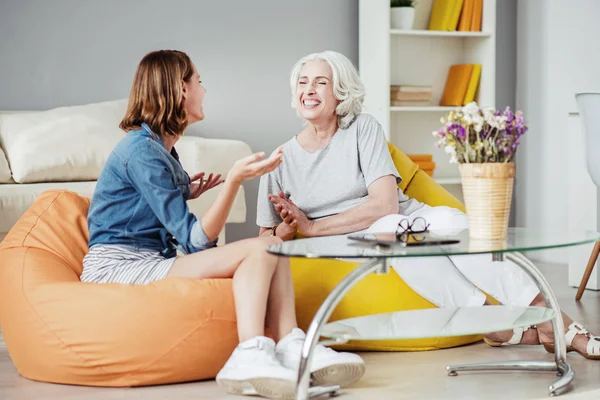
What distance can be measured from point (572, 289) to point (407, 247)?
8.16 ft

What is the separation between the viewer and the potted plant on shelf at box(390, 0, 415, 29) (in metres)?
5.19

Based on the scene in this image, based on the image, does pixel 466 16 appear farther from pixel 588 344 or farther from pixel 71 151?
pixel 588 344

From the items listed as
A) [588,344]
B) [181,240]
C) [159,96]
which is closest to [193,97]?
[159,96]

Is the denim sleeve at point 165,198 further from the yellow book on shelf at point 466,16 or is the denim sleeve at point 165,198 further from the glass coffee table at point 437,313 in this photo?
the yellow book on shelf at point 466,16

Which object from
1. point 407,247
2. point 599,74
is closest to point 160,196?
point 407,247

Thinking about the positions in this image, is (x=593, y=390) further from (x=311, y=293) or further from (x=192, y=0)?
(x=192, y=0)

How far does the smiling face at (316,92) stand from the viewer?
319 cm

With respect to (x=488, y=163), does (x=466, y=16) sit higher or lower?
higher

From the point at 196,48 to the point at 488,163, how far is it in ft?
10.2

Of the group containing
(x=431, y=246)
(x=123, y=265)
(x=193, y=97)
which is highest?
(x=193, y=97)

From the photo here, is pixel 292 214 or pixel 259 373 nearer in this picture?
Result: pixel 259 373

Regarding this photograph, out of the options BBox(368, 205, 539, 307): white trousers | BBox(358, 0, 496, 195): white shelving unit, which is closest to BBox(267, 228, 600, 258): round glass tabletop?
BBox(368, 205, 539, 307): white trousers

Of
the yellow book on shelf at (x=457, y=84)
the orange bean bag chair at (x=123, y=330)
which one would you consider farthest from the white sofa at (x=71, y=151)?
the orange bean bag chair at (x=123, y=330)

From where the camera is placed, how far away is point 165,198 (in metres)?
2.53
